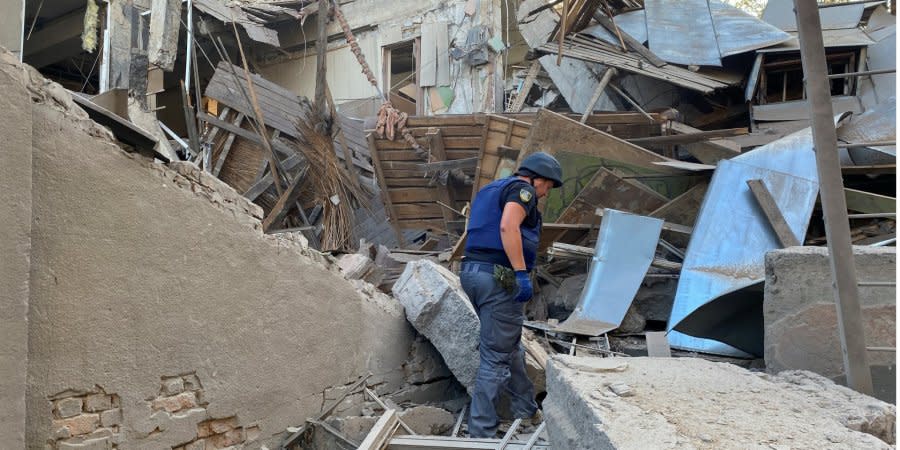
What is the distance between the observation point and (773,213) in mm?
5676

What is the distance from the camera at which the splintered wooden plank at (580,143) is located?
678cm

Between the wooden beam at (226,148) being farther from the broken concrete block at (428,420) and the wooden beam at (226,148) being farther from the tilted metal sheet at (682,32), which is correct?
the broken concrete block at (428,420)

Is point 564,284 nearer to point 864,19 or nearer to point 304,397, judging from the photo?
point 304,397

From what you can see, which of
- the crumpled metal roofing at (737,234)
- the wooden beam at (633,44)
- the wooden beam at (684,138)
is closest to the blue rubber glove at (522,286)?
the crumpled metal roofing at (737,234)

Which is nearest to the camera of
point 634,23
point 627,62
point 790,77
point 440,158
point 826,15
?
point 440,158

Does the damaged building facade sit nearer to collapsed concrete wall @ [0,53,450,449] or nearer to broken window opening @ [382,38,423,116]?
collapsed concrete wall @ [0,53,450,449]

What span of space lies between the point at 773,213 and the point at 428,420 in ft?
11.1

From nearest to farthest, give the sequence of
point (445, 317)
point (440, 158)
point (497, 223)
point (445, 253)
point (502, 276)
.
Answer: point (502, 276) < point (497, 223) < point (445, 317) < point (445, 253) < point (440, 158)

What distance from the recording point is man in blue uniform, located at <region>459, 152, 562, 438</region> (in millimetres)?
4184

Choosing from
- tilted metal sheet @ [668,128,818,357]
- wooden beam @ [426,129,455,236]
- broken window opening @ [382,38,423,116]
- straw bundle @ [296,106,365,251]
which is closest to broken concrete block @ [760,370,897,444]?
tilted metal sheet @ [668,128,818,357]

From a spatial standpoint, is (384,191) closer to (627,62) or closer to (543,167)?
(627,62)

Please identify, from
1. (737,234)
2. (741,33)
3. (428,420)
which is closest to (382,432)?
(428,420)

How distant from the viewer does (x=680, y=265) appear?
5.88m

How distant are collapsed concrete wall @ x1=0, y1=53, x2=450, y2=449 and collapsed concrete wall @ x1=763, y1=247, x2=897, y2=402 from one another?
2.57 m
